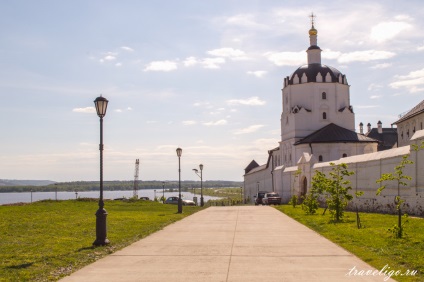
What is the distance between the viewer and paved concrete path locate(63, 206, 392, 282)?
9.36 m

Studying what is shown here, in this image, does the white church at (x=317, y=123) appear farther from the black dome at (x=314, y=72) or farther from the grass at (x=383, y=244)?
the grass at (x=383, y=244)

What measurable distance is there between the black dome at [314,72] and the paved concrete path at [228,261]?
52602 millimetres

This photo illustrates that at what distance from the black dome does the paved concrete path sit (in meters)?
52.6

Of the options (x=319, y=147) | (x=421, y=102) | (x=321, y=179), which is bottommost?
(x=321, y=179)

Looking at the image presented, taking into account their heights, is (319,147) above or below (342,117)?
below

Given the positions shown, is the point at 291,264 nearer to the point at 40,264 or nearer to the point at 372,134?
the point at 40,264

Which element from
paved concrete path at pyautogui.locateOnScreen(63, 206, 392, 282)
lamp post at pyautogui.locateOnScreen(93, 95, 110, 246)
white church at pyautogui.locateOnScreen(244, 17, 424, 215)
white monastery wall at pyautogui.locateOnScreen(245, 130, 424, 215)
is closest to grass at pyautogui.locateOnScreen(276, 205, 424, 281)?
paved concrete path at pyautogui.locateOnScreen(63, 206, 392, 282)

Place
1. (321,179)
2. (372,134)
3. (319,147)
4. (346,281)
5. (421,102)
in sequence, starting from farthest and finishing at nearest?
(372,134)
(319,147)
(421,102)
(321,179)
(346,281)

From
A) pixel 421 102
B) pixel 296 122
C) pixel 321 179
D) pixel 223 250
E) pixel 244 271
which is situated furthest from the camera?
pixel 296 122

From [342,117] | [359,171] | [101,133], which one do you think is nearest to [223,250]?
[101,133]

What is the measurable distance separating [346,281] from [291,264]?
1.93 m

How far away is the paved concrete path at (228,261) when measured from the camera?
9.36m

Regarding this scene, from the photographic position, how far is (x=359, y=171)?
28.7 meters

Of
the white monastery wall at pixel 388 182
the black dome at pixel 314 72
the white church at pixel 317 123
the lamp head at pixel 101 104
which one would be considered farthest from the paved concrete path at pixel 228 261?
the black dome at pixel 314 72
